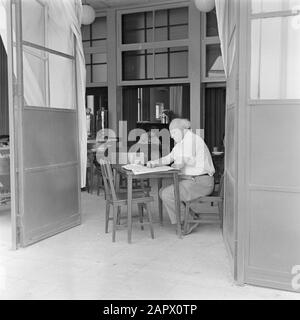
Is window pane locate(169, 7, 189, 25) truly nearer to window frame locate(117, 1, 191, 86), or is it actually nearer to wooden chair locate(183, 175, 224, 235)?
window frame locate(117, 1, 191, 86)

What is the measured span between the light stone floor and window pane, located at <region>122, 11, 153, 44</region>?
5.15 m

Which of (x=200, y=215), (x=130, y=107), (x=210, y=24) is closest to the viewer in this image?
(x=200, y=215)

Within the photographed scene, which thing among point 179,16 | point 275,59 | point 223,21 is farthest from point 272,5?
point 179,16

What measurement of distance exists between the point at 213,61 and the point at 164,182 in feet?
8.83

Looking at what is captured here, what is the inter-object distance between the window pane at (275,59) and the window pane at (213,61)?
5.23m

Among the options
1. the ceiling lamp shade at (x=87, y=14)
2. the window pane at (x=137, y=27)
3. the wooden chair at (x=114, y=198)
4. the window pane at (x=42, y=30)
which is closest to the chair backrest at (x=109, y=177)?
the wooden chair at (x=114, y=198)

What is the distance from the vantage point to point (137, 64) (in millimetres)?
9047

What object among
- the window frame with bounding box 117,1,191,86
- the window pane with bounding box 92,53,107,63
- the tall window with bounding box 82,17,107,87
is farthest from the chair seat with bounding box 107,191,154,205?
the window pane with bounding box 92,53,107,63

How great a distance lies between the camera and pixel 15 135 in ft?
14.0

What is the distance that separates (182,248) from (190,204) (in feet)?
2.25

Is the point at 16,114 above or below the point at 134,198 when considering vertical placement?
above

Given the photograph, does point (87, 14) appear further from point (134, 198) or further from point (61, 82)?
point (134, 198)

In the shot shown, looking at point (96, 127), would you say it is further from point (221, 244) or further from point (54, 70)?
point (221, 244)

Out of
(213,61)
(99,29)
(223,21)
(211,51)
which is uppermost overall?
(99,29)
